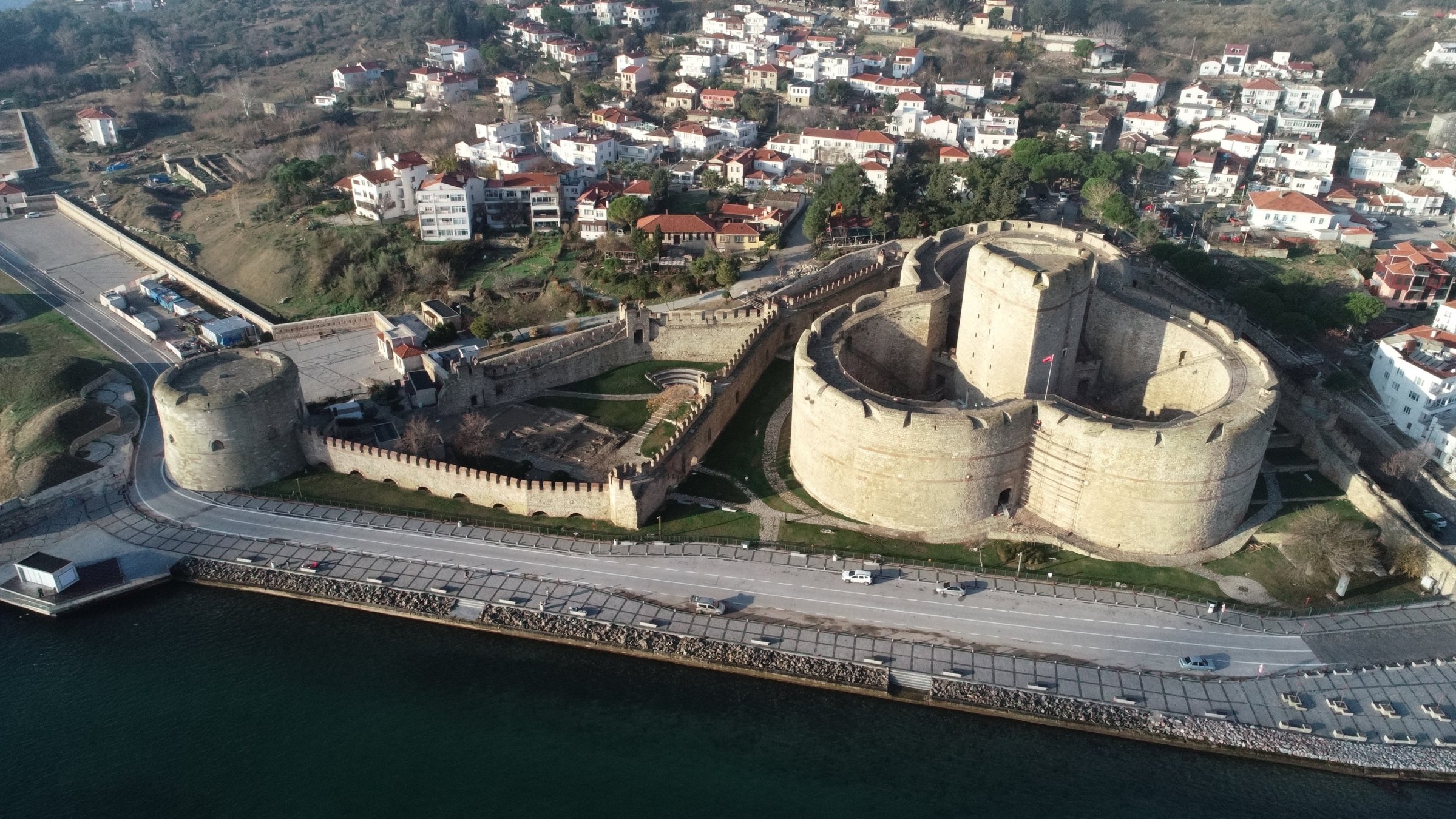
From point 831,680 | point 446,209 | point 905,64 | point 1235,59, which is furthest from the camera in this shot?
point 905,64

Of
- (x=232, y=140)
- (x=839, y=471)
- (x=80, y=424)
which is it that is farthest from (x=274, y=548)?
(x=232, y=140)

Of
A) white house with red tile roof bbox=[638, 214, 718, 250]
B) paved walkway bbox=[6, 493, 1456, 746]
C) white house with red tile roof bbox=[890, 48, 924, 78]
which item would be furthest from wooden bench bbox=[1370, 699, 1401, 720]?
white house with red tile roof bbox=[890, 48, 924, 78]

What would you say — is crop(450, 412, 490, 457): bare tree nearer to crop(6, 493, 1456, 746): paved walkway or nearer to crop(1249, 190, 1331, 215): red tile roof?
crop(6, 493, 1456, 746): paved walkway

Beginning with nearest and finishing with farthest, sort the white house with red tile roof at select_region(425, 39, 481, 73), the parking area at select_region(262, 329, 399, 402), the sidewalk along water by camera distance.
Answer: the sidewalk along water, the parking area at select_region(262, 329, 399, 402), the white house with red tile roof at select_region(425, 39, 481, 73)

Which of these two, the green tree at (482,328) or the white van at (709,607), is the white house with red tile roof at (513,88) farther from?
the white van at (709,607)

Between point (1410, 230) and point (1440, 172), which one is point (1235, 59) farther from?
point (1410, 230)

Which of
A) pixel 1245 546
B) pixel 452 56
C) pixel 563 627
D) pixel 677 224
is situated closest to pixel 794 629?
pixel 563 627

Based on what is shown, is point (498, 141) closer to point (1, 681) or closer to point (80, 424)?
point (80, 424)
